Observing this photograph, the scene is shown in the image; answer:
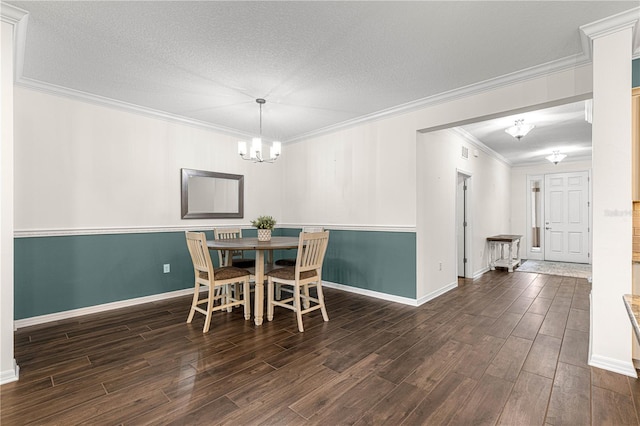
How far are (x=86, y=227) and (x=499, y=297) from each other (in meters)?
5.36

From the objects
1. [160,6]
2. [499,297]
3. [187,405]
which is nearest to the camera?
[187,405]

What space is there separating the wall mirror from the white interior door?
7.65 meters

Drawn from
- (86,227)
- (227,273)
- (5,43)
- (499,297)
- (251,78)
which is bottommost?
(499,297)

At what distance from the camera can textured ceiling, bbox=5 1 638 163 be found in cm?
204

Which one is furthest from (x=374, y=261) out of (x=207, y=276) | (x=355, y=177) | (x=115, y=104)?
(x=115, y=104)

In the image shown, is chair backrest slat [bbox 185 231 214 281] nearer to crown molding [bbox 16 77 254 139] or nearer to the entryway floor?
crown molding [bbox 16 77 254 139]

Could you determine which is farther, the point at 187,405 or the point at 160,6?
the point at 160,6

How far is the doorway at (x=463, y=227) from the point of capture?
5504 millimetres

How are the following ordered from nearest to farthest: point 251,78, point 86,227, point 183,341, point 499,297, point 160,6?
point 160,6
point 183,341
point 251,78
point 86,227
point 499,297

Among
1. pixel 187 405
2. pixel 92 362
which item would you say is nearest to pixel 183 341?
pixel 92 362

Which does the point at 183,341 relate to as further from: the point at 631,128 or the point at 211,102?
the point at 631,128

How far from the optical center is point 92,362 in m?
2.33

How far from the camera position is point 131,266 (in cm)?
378

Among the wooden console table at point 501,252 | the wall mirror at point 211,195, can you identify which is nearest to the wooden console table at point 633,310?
the wall mirror at point 211,195
